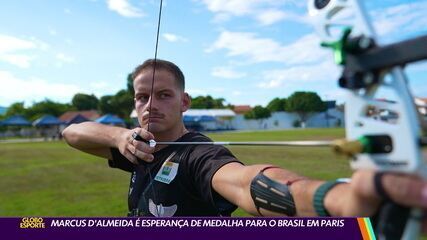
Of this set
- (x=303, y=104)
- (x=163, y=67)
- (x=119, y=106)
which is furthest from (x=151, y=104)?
(x=119, y=106)

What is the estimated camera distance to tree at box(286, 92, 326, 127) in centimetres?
268

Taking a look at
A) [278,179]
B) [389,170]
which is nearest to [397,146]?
[389,170]

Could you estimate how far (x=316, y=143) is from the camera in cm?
100

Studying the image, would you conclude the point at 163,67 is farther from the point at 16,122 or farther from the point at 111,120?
the point at 16,122

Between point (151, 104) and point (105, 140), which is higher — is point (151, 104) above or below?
above

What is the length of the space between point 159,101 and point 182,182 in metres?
0.51

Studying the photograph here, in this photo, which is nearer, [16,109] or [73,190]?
[73,190]

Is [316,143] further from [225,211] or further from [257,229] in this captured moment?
[257,229]

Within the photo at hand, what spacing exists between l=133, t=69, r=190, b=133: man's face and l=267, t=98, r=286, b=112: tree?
0.78 metres

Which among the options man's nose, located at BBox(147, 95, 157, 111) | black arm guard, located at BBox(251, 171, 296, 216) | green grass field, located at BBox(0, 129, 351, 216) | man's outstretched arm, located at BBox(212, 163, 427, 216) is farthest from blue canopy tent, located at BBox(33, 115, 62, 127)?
black arm guard, located at BBox(251, 171, 296, 216)

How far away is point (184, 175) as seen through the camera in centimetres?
195

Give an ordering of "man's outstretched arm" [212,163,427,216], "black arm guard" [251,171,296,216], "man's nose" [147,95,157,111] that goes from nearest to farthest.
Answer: "man's outstretched arm" [212,163,427,216] < "black arm guard" [251,171,296,216] < "man's nose" [147,95,157,111]

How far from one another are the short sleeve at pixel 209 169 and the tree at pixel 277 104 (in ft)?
3.17

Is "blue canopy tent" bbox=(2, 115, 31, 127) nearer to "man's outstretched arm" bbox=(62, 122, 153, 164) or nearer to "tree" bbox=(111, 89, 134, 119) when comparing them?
"tree" bbox=(111, 89, 134, 119)
